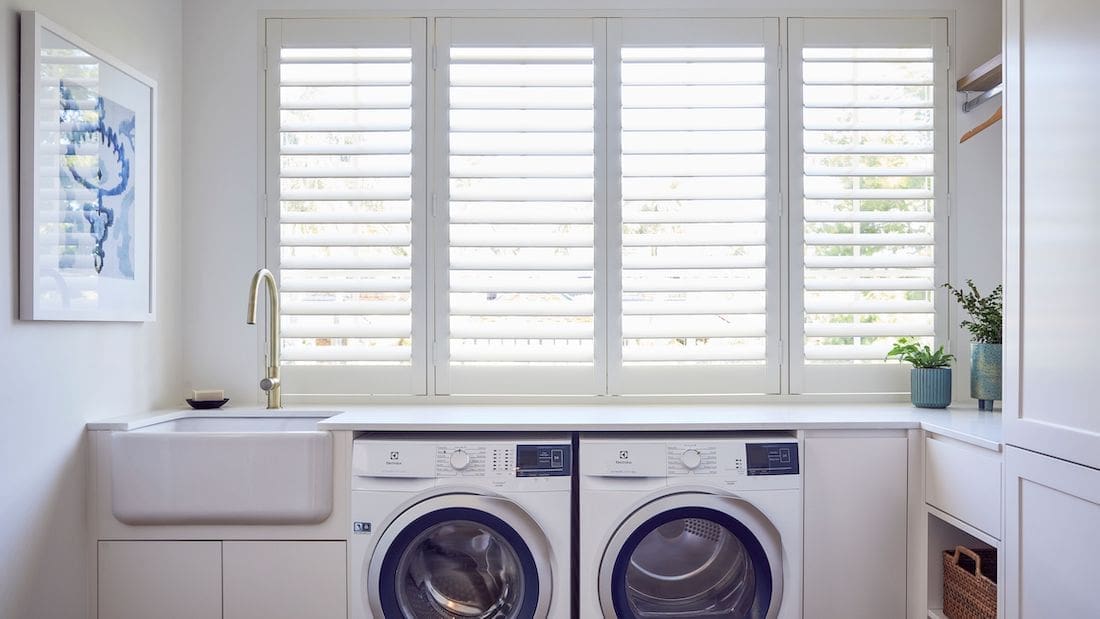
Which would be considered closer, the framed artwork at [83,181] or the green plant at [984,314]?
the framed artwork at [83,181]

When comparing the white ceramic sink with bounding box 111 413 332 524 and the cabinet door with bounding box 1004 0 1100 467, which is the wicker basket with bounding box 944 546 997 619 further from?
the white ceramic sink with bounding box 111 413 332 524

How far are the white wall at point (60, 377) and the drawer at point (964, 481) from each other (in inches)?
102

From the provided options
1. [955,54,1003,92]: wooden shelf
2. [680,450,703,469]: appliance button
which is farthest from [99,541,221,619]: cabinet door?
[955,54,1003,92]: wooden shelf

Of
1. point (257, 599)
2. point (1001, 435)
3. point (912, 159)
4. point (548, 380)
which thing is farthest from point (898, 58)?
point (257, 599)

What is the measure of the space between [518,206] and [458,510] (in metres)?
1.16

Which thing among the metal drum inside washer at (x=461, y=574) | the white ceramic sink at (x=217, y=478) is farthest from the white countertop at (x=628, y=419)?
the metal drum inside washer at (x=461, y=574)

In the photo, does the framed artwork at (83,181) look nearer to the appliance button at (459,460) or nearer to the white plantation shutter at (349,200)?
the white plantation shutter at (349,200)

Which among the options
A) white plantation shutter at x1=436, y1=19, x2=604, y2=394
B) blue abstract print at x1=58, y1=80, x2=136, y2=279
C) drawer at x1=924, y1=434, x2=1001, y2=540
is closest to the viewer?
drawer at x1=924, y1=434, x2=1001, y2=540

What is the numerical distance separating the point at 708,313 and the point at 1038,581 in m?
1.33

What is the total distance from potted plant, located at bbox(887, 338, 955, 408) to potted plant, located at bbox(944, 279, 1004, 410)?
90 millimetres

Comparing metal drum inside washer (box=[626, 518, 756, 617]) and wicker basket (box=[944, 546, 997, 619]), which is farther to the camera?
metal drum inside washer (box=[626, 518, 756, 617])

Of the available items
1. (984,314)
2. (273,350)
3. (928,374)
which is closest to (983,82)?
(984,314)

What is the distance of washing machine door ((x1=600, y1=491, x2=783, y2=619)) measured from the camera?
2.21 metres

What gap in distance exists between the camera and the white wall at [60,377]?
2004 millimetres
